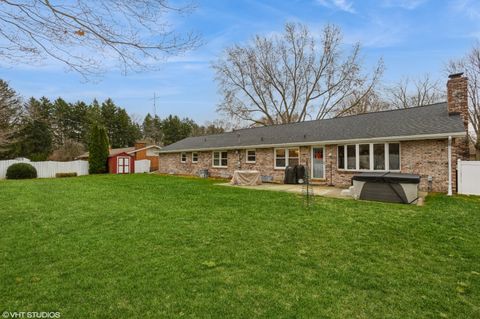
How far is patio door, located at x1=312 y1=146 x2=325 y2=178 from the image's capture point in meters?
13.1

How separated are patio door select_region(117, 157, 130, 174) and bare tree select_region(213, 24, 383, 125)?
11687mm

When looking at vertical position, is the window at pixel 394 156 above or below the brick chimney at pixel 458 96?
below

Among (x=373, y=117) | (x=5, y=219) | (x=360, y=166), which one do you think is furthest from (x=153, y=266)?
(x=373, y=117)

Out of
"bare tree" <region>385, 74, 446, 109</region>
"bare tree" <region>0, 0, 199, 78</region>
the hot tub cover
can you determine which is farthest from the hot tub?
"bare tree" <region>385, 74, 446, 109</region>

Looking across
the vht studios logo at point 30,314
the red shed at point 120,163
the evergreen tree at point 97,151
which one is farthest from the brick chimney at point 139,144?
the vht studios logo at point 30,314

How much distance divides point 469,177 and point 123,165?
26.1m

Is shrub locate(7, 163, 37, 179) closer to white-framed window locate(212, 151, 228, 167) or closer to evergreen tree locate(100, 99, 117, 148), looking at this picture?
white-framed window locate(212, 151, 228, 167)

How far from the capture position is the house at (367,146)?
9898 mm

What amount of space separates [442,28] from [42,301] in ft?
54.0

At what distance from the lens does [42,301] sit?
8.60 ft

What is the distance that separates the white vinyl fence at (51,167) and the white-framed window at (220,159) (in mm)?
13899

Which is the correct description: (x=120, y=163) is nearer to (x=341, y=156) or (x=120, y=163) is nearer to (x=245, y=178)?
(x=245, y=178)

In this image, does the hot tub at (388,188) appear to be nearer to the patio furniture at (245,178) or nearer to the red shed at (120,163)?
the patio furniture at (245,178)

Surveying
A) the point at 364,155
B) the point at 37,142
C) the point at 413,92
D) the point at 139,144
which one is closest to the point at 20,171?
the point at 139,144
